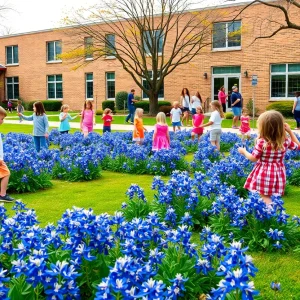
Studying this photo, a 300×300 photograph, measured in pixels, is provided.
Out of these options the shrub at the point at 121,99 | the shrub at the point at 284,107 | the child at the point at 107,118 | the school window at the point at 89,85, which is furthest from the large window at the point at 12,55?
the child at the point at 107,118

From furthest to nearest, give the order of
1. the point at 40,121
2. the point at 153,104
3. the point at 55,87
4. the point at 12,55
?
1. the point at 12,55
2. the point at 55,87
3. the point at 153,104
4. the point at 40,121

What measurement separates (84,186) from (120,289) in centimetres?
677

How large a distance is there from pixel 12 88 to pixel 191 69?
2066 cm

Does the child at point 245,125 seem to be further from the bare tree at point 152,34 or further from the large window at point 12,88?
the large window at point 12,88

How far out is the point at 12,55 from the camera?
47.5 m

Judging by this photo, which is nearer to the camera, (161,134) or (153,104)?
(161,134)

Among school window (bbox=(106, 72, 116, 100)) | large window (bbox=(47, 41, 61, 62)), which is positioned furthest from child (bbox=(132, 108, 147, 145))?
large window (bbox=(47, 41, 61, 62))

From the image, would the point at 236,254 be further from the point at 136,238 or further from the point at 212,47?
the point at 212,47

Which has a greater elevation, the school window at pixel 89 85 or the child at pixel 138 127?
the school window at pixel 89 85

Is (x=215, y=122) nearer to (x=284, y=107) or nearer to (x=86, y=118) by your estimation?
(x=86, y=118)

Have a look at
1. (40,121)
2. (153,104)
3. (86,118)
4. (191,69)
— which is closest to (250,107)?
(191,69)

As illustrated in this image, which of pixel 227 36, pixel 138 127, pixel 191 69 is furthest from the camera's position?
pixel 191 69

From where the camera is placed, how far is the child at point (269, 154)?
5828 mm

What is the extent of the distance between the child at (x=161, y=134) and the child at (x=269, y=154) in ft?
19.6
